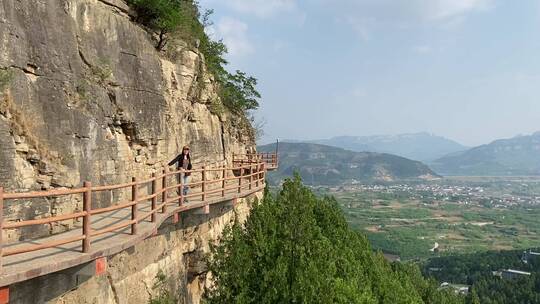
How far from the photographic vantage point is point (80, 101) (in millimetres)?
13500

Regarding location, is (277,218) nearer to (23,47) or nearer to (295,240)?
(295,240)

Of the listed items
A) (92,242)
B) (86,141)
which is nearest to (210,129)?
(86,141)

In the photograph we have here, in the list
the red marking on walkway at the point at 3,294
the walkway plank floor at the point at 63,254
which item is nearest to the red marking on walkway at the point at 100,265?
the walkway plank floor at the point at 63,254

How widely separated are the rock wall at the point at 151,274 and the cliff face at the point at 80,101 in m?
1.47

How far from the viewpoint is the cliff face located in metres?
10.9

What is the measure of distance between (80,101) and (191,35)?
10.3 meters

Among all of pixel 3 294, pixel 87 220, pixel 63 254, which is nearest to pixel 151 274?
pixel 63 254

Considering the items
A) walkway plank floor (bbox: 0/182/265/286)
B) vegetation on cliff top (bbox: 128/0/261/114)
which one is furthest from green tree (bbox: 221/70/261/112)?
walkway plank floor (bbox: 0/182/265/286)

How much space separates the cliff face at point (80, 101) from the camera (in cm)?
1091

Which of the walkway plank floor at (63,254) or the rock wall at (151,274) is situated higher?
the walkway plank floor at (63,254)

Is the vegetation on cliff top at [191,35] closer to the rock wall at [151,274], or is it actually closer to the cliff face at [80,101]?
the cliff face at [80,101]

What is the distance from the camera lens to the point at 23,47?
37.6 feet

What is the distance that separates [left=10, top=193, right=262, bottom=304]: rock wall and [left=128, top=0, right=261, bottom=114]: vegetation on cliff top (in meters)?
7.48

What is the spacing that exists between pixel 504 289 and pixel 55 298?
9822 centimetres
